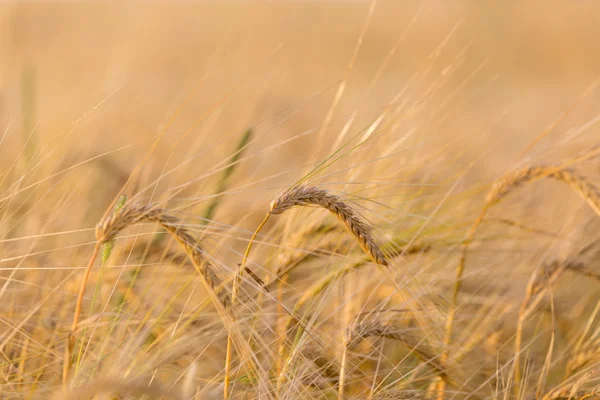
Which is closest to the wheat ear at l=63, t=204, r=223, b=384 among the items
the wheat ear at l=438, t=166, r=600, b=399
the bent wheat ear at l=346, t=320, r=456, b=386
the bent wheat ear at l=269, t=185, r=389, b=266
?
the bent wheat ear at l=269, t=185, r=389, b=266

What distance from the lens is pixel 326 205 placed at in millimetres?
755

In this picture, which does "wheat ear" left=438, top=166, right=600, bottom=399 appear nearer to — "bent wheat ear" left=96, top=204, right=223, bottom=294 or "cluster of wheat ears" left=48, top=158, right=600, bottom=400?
"cluster of wheat ears" left=48, top=158, right=600, bottom=400

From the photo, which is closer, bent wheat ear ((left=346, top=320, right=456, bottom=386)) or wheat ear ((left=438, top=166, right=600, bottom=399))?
bent wheat ear ((left=346, top=320, right=456, bottom=386))

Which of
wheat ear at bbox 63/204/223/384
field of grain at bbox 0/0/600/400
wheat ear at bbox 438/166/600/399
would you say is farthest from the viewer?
wheat ear at bbox 438/166/600/399

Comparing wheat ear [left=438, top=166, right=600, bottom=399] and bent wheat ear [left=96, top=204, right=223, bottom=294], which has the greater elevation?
wheat ear [left=438, top=166, right=600, bottom=399]

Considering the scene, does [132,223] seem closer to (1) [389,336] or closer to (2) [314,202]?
(2) [314,202]

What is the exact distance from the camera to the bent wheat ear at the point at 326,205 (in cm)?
73

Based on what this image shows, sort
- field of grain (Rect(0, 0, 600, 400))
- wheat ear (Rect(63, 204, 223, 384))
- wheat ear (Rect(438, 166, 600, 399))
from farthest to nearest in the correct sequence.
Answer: wheat ear (Rect(438, 166, 600, 399)), field of grain (Rect(0, 0, 600, 400)), wheat ear (Rect(63, 204, 223, 384))

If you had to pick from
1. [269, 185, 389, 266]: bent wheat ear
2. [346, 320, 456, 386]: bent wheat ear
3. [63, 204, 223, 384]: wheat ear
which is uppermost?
[269, 185, 389, 266]: bent wheat ear

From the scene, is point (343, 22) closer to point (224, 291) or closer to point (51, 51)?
point (51, 51)

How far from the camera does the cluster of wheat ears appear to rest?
652mm

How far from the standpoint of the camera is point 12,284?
45.6 inches

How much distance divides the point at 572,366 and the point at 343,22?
16.4 m

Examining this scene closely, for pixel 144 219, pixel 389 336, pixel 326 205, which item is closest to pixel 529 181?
pixel 389 336
